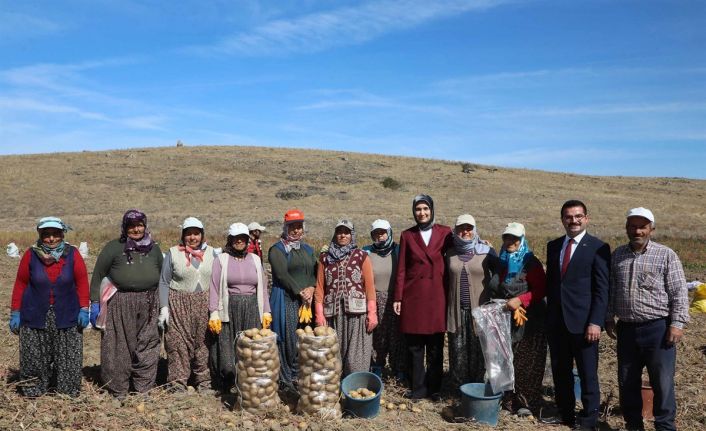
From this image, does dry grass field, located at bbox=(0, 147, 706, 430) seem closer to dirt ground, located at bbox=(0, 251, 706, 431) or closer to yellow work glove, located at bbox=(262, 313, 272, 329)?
dirt ground, located at bbox=(0, 251, 706, 431)

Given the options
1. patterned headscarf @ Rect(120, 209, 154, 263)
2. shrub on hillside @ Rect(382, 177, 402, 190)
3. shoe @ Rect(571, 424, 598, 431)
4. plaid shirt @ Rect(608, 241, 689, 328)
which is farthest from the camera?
shrub on hillside @ Rect(382, 177, 402, 190)

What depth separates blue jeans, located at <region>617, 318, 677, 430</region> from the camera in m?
4.39

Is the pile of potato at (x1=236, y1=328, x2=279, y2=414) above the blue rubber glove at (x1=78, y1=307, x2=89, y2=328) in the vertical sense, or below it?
below

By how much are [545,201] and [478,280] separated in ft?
98.8

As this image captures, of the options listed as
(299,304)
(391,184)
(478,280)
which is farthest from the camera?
(391,184)

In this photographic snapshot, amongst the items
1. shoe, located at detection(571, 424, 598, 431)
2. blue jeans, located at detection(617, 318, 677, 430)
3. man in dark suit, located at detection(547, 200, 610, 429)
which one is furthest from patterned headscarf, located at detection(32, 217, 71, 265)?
blue jeans, located at detection(617, 318, 677, 430)

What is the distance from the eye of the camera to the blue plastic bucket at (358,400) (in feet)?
15.8

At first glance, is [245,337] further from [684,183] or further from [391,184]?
[684,183]

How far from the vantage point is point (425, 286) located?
5.21 meters

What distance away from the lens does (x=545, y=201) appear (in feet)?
110

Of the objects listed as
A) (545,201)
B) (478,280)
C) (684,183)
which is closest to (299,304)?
(478,280)

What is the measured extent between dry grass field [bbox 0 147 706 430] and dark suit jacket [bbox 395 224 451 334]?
0.78 meters

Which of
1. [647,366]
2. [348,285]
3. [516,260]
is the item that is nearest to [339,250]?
[348,285]

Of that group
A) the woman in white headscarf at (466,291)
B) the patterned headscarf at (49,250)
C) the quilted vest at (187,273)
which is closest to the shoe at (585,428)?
the woman in white headscarf at (466,291)
